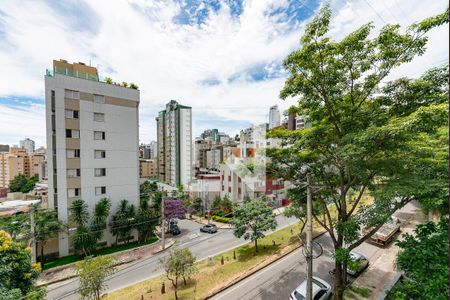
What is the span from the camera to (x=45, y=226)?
596 inches

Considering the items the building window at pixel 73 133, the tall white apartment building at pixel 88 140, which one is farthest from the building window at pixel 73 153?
the building window at pixel 73 133

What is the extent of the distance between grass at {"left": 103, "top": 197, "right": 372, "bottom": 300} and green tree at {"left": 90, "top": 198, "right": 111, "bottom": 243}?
6.74m

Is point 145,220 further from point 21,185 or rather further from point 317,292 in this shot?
point 21,185

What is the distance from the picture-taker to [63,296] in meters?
11.5

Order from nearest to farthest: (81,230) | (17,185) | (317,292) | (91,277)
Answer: (317,292) < (91,277) < (81,230) < (17,185)

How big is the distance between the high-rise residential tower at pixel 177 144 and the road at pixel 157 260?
20301 mm

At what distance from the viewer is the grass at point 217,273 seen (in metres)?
10.9

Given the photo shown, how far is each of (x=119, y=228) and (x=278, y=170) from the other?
54.1 feet

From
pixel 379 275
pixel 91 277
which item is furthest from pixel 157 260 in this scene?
pixel 379 275

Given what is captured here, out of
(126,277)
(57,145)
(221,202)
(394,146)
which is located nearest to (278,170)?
(394,146)

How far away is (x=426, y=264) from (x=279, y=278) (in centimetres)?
866

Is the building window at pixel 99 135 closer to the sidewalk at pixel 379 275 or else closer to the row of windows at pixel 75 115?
the row of windows at pixel 75 115

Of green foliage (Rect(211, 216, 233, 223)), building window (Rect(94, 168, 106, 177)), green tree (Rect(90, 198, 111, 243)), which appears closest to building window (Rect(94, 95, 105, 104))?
building window (Rect(94, 168, 106, 177))

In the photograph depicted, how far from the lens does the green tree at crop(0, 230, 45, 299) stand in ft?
22.1
